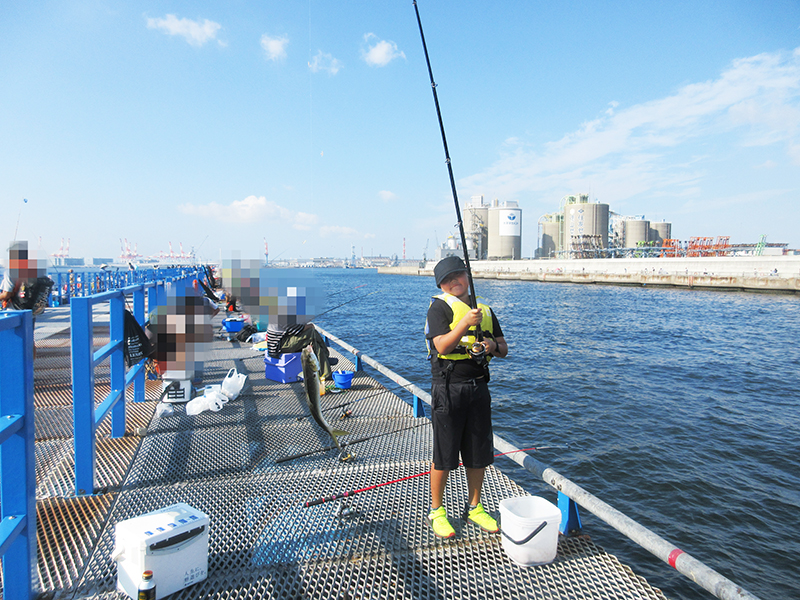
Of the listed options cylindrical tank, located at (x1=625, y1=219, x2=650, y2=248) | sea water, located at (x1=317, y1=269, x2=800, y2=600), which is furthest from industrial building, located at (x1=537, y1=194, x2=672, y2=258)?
sea water, located at (x1=317, y1=269, x2=800, y2=600)

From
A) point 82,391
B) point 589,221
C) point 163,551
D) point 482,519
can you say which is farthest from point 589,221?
point 163,551

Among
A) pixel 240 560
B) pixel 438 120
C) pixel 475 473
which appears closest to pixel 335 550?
pixel 240 560

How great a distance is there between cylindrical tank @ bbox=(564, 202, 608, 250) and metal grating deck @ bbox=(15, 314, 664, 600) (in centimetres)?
12359

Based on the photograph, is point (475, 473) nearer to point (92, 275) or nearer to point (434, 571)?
point (434, 571)

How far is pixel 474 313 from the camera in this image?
10.2 ft

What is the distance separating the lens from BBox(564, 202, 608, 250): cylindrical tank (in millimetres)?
117188

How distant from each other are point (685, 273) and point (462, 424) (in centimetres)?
6978

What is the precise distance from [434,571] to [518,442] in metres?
6.20

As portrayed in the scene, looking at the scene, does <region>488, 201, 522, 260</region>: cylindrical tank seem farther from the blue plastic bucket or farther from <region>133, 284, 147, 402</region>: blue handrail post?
<region>133, 284, 147, 402</region>: blue handrail post

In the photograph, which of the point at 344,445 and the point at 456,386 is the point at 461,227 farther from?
the point at 344,445

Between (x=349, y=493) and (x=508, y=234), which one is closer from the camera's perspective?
(x=349, y=493)

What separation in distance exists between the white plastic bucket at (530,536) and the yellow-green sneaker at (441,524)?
0.39m

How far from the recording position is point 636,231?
12719cm

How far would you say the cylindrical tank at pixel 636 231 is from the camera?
127 meters
